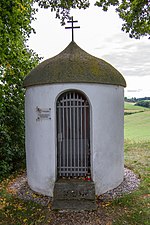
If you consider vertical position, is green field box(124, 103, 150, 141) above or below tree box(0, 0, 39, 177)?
below

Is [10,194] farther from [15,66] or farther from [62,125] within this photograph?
[15,66]

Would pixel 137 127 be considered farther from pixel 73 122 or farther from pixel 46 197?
pixel 46 197

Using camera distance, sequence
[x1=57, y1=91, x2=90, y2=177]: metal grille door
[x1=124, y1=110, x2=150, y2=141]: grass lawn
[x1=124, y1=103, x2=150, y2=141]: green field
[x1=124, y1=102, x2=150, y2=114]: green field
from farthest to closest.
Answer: [x1=124, y1=102, x2=150, y2=114]: green field, [x1=124, y1=110, x2=150, y2=141]: grass lawn, [x1=124, y1=103, x2=150, y2=141]: green field, [x1=57, y1=91, x2=90, y2=177]: metal grille door

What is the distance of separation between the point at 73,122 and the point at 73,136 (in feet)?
1.39

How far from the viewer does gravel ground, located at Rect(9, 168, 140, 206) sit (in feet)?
20.8

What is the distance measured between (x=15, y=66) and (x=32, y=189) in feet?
16.4

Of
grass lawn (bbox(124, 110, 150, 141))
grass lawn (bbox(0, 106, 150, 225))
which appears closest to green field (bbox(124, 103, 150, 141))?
grass lawn (bbox(124, 110, 150, 141))

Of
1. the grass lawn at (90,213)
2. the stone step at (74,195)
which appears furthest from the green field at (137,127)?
the stone step at (74,195)

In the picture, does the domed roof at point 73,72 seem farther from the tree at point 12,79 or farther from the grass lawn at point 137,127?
the grass lawn at point 137,127

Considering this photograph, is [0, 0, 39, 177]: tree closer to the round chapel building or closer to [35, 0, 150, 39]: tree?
[35, 0, 150, 39]: tree

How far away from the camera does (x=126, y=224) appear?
16.3 ft

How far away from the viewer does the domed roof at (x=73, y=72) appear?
619cm

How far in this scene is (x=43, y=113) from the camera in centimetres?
650

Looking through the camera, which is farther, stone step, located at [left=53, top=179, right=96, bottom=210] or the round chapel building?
the round chapel building
